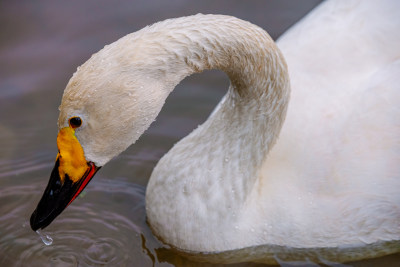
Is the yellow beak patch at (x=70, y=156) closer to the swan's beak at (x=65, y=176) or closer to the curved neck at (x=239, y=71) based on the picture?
the swan's beak at (x=65, y=176)

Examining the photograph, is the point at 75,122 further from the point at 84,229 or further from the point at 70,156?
the point at 84,229

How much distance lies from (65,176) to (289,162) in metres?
1.32

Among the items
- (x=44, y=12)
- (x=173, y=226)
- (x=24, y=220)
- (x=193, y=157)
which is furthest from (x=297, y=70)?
(x=44, y=12)

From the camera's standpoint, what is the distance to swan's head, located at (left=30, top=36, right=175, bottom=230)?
267cm

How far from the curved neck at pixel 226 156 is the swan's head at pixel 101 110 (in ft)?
1.46

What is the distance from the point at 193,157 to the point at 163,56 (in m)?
0.99

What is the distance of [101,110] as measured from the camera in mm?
2750

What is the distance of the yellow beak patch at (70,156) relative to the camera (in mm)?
2839

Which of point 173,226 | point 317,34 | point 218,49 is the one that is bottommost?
point 173,226

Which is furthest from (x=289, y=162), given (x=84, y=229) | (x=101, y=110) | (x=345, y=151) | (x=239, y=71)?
(x=84, y=229)

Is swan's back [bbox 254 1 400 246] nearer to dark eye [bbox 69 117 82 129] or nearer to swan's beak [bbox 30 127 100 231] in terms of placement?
swan's beak [bbox 30 127 100 231]

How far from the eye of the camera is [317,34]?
4.09 meters

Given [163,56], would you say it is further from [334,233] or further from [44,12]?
[44,12]

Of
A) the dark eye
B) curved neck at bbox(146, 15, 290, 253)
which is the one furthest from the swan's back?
the dark eye
